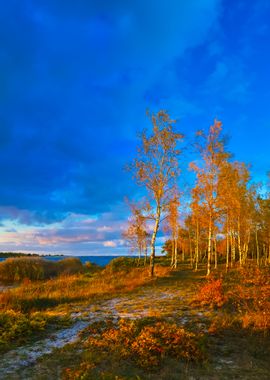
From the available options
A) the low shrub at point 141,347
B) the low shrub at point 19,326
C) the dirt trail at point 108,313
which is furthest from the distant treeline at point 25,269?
the low shrub at point 141,347

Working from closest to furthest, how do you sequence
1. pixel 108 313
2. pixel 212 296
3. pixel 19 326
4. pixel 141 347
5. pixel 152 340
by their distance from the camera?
pixel 141 347, pixel 152 340, pixel 19 326, pixel 108 313, pixel 212 296

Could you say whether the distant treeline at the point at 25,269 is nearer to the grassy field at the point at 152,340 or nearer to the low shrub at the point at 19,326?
the grassy field at the point at 152,340

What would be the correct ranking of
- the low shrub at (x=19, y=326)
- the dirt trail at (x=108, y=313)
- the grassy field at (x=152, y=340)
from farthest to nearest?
the low shrub at (x=19, y=326) → the dirt trail at (x=108, y=313) → the grassy field at (x=152, y=340)

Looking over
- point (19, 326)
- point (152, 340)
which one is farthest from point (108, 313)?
point (152, 340)

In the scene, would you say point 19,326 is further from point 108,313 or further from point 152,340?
point 152,340

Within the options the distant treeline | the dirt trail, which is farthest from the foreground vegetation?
the dirt trail

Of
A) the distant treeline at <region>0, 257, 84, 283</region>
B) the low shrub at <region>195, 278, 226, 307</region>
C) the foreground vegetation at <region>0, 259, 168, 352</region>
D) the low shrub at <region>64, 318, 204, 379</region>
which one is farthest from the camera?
the distant treeline at <region>0, 257, 84, 283</region>

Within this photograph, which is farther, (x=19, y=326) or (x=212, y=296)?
(x=212, y=296)

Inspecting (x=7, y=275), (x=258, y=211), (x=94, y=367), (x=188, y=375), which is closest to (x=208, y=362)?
(x=188, y=375)

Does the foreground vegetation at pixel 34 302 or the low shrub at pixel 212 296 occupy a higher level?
the low shrub at pixel 212 296

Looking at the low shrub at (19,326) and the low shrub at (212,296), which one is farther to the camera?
the low shrub at (212,296)

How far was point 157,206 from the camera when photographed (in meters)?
A: 25.9

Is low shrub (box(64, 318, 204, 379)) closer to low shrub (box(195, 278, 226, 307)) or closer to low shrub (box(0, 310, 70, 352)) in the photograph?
low shrub (box(0, 310, 70, 352))

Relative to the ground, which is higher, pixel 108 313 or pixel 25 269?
pixel 108 313
